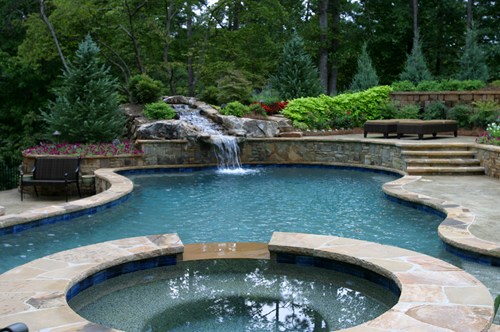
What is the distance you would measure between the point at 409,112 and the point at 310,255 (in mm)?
12834

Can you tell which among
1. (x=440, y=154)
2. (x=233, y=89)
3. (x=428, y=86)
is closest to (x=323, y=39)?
(x=428, y=86)

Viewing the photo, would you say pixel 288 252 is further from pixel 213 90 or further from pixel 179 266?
pixel 213 90

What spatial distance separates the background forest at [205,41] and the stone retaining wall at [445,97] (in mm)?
5359

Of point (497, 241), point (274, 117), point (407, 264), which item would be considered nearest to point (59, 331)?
point (407, 264)

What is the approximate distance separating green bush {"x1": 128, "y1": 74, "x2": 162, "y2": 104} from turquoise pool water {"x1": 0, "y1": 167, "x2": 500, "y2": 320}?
17.9 feet

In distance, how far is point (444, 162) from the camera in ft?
38.8

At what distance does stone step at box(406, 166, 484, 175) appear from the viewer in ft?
37.7

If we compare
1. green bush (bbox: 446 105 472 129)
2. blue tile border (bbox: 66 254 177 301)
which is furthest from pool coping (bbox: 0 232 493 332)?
green bush (bbox: 446 105 472 129)

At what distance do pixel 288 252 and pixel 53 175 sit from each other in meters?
7.01

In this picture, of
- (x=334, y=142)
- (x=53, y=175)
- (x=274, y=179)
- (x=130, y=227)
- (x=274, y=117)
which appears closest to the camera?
(x=130, y=227)

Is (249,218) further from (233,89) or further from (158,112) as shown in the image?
(233,89)

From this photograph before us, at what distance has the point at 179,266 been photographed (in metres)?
5.75

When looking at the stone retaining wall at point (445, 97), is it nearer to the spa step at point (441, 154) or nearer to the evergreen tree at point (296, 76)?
the evergreen tree at point (296, 76)

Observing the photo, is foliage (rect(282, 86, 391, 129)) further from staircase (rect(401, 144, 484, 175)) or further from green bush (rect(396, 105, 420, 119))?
staircase (rect(401, 144, 484, 175))
